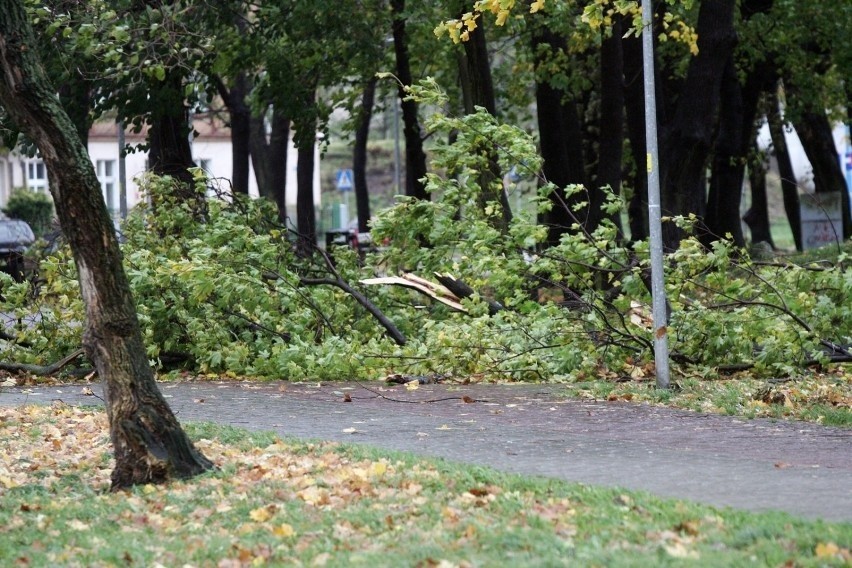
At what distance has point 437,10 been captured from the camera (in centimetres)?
2353

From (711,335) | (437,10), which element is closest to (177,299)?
(711,335)

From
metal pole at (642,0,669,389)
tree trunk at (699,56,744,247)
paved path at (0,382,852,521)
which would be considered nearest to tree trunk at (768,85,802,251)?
tree trunk at (699,56,744,247)

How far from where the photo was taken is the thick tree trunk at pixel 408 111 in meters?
23.7

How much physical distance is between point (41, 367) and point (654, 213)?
23.4ft

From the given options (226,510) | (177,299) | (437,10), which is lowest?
(226,510)

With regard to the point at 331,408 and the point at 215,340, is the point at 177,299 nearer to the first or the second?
the point at 215,340

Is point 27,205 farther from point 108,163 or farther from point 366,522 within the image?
point 366,522

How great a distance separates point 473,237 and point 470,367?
4.45 feet

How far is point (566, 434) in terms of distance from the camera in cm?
996

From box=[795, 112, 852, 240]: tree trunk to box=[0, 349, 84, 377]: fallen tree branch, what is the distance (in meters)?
24.4

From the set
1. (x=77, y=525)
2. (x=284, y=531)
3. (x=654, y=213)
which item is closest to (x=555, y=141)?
(x=654, y=213)

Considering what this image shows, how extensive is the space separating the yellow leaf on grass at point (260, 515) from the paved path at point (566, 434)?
175cm

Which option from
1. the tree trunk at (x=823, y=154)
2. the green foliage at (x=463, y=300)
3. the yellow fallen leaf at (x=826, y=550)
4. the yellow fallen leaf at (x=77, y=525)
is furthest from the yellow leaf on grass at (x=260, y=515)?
the tree trunk at (x=823, y=154)

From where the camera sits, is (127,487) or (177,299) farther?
(177,299)
